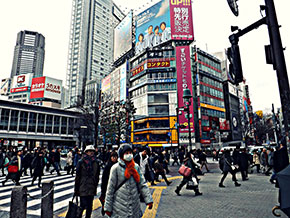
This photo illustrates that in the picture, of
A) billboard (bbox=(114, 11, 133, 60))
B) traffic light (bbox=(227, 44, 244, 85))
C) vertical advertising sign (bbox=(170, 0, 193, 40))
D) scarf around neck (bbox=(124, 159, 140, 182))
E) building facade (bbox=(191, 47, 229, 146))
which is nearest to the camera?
scarf around neck (bbox=(124, 159, 140, 182))

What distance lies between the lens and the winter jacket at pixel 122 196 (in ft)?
9.17

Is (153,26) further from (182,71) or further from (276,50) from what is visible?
(276,50)

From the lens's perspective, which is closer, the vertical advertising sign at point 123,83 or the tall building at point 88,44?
the vertical advertising sign at point 123,83

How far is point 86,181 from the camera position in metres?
4.14

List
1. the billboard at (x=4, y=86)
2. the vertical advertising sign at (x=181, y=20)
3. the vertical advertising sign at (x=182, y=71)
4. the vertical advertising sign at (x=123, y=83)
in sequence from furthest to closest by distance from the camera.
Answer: the billboard at (x=4, y=86)
the vertical advertising sign at (x=123, y=83)
the vertical advertising sign at (x=181, y=20)
the vertical advertising sign at (x=182, y=71)

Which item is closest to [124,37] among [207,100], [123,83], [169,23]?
[123,83]

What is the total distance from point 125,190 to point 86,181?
160 cm

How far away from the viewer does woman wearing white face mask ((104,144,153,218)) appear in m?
2.80

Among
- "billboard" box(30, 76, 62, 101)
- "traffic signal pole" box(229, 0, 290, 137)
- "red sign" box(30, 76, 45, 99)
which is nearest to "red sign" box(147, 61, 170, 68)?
"billboard" box(30, 76, 62, 101)

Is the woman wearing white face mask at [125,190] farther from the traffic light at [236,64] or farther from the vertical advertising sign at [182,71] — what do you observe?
the vertical advertising sign at [182,71]

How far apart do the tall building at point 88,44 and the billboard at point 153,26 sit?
46836mm

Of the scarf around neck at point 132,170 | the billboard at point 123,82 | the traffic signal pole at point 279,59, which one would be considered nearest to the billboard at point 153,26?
the billboard at point 123,82

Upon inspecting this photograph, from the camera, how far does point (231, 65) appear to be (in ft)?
13.4

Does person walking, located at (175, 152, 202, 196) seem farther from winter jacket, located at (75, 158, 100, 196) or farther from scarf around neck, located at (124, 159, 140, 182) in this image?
scarf around neck, located at (124, 159, 140, 182)
